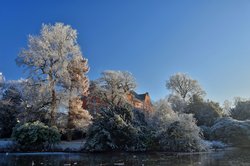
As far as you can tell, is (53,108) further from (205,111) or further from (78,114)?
(205,111)

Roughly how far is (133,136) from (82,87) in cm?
975

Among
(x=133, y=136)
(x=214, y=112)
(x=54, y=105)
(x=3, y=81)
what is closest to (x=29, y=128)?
(x=54, y=105)

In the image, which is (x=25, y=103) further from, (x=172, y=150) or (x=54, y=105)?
(x=172, y=150)

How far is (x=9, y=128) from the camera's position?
3381cm

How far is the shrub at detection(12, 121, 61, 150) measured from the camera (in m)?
24.0

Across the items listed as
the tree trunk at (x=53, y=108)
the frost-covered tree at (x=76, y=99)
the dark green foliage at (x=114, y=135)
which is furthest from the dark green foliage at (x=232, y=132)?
the tree trunk at (x=53, y=108)

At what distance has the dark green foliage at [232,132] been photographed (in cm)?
3288

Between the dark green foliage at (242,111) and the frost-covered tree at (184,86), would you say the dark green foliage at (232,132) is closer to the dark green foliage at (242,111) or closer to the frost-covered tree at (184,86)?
the dark green foliage at (242,111)

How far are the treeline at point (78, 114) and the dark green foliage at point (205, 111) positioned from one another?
0.33 ft

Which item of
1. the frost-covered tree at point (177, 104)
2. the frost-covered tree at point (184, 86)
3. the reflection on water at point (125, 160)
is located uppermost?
the frost-covered tree at point (184, 86)

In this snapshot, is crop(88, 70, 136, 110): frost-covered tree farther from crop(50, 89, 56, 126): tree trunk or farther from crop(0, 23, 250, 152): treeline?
crop(50, 89, 56, 126): tree trunk

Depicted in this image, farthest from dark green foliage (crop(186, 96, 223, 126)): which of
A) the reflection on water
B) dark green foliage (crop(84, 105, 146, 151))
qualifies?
the reflection on water

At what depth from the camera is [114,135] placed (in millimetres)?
23938

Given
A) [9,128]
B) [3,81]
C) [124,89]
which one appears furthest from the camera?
[124,89]
